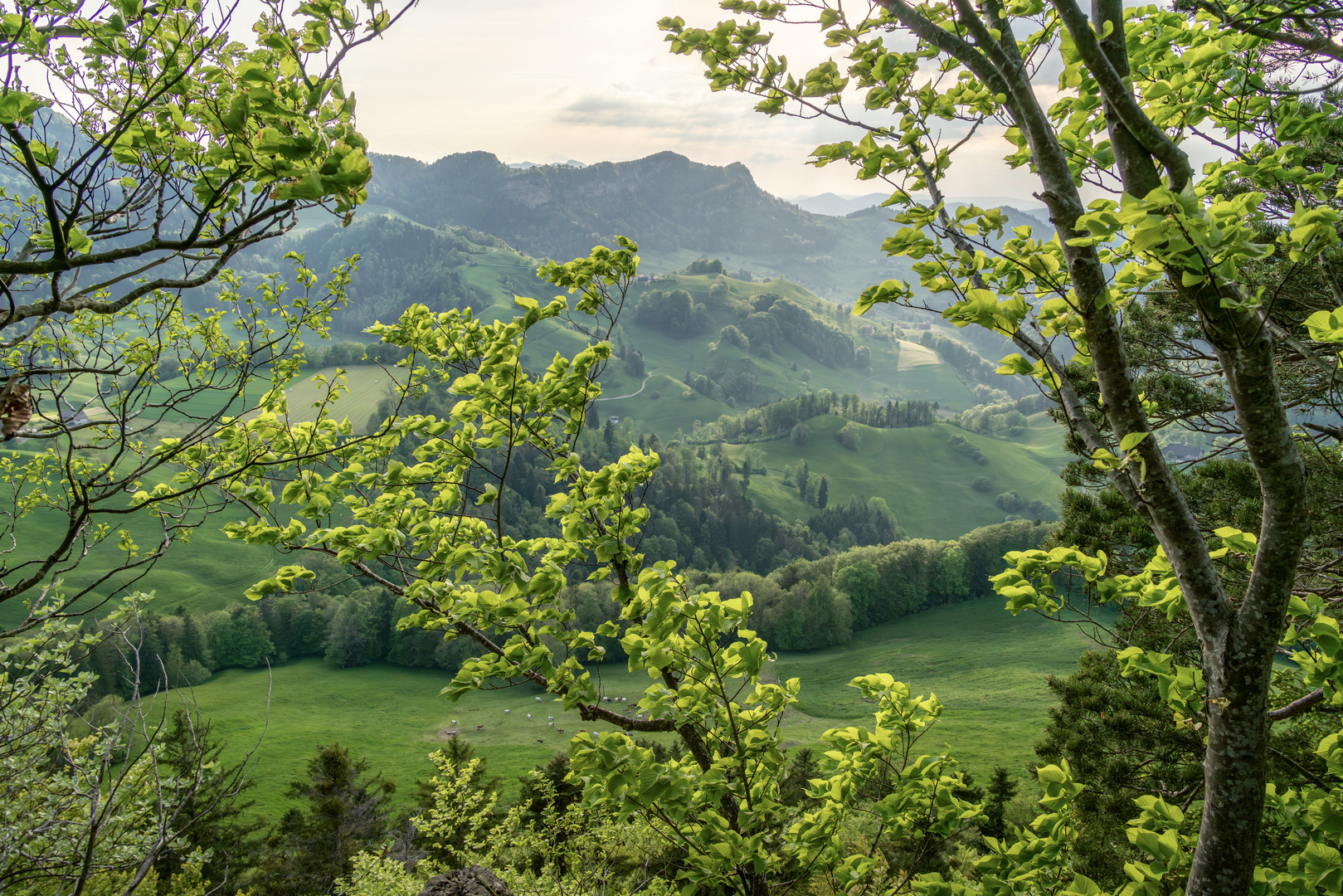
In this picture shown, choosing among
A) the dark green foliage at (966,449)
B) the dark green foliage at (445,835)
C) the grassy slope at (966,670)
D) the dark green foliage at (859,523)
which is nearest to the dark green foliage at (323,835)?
the dark green foliage at (445,835)

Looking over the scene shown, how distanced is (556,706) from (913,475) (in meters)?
126

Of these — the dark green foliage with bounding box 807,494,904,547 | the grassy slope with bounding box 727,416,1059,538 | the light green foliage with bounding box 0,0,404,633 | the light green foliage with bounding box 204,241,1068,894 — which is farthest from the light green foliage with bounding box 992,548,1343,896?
the grassy slope with bounding box 727,416,1059,538

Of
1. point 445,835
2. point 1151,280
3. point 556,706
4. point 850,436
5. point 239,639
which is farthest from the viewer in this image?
point 850,436

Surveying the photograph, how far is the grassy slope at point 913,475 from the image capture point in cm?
15900

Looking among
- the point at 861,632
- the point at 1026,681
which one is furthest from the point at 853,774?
the point at 861,632

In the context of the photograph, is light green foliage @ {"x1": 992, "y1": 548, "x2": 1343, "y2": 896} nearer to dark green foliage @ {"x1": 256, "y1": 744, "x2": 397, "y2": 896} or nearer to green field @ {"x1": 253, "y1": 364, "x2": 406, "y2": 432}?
dark green foliage @ {"x1": 256, "y1": 744, "x2": 397, "y2": 896}

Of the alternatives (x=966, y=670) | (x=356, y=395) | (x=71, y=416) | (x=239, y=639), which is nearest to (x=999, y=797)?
(x=71, y=416)

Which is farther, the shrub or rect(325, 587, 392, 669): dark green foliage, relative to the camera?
the shrub

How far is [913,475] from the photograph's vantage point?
572ft

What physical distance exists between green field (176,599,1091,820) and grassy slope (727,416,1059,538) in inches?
2506

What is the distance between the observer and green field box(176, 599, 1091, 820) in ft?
204

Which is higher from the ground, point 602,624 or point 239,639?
point 602,624

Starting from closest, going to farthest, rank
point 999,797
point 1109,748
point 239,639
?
point 1109,748, point 999,797, point 239,639

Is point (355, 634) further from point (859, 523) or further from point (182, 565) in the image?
point (859, 523)
